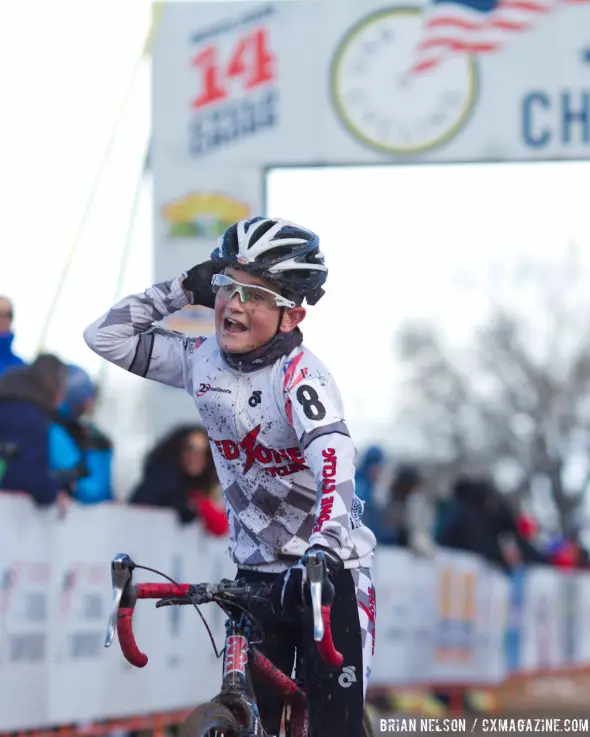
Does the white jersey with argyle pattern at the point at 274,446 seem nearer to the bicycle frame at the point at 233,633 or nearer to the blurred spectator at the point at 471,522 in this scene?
the bicycle frame at the point at 233,633

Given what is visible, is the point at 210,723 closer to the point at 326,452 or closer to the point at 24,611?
the point at 326,452

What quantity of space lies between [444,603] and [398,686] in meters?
1.36

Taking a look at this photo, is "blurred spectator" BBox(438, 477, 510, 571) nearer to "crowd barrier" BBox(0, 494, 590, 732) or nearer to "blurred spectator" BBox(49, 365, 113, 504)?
"crowd barrier" BBox(0, 494, 590, 732)

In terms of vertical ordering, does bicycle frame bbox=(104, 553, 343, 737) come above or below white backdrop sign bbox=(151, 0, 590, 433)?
below

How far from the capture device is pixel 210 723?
14.7 ft

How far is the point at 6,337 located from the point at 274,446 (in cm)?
355

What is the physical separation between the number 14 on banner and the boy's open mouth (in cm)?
989

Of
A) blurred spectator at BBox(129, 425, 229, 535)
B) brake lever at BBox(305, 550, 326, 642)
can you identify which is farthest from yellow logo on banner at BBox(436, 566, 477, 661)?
brake lever at BBox(305, 550, 326, 642)

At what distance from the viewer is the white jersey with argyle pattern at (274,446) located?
4984 mm

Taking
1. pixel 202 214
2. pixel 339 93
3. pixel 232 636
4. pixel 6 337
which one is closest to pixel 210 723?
pixel 232 636

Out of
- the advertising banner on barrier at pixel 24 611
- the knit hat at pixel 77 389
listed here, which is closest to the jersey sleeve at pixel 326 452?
the advertising banner on barrier at pixel 24 611

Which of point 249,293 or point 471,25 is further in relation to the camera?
point 471,25

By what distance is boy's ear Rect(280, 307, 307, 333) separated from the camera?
5250 mm

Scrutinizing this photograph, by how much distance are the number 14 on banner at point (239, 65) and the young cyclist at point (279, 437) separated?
31.8 feet
